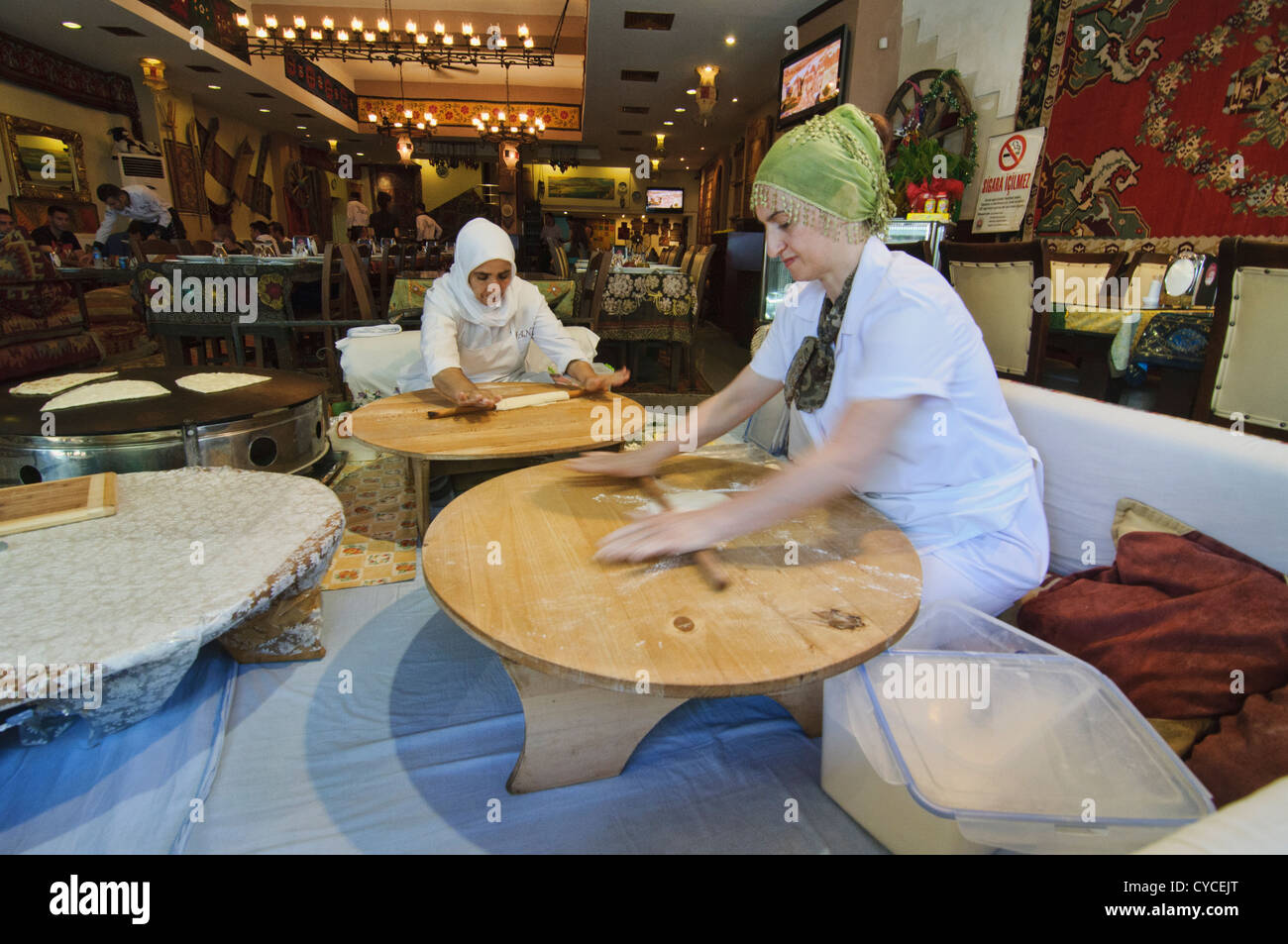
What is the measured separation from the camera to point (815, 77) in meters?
6.26

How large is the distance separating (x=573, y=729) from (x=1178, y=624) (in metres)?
1.21

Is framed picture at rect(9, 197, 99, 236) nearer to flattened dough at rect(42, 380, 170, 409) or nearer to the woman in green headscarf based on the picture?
flattened dough at rect(42, 380, 170, 409)

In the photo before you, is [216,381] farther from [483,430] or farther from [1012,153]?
[1012,153]

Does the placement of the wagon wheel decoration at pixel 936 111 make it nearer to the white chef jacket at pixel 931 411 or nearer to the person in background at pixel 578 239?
the white chef jacket at pixel 931 411

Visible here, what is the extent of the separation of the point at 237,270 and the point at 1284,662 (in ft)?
19.1

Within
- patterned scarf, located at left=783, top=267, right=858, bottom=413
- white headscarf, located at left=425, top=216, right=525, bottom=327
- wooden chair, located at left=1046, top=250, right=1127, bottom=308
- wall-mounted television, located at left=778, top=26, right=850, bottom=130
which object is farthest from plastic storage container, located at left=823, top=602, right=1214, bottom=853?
wall-mounted television, located at left=778, top=26, right=850, bottom=130

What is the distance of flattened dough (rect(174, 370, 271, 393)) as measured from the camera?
2610mm

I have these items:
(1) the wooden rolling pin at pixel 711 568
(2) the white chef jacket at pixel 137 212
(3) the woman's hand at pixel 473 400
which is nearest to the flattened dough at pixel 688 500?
(1) the wooden rolling pin at pixel 711 568

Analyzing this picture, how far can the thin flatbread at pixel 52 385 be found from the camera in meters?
2.42

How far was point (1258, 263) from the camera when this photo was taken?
195 centimetres

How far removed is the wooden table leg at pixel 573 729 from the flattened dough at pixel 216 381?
212cm

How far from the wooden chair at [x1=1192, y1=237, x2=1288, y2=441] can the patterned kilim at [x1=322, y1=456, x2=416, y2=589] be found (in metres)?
2.87

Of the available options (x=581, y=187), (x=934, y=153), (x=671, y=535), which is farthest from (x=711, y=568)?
(x=581, y=187)
